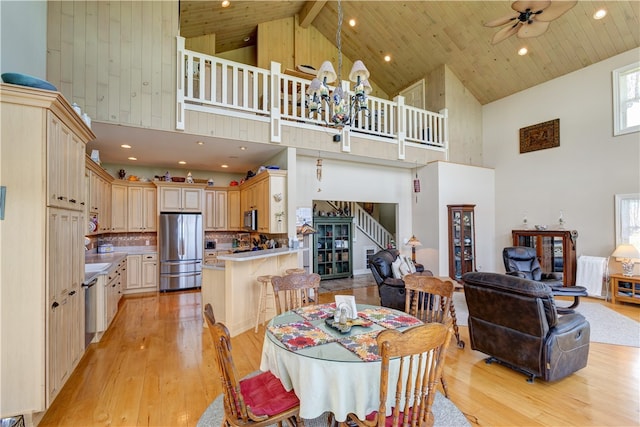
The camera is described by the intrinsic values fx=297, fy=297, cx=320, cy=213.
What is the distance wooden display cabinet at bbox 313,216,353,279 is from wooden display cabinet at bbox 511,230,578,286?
13.7 ft

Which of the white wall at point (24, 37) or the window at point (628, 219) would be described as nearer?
the white wall at point (24, 37)

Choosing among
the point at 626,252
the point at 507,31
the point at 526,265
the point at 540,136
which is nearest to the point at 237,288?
the point at 526,265

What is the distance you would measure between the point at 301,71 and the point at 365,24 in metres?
1.90

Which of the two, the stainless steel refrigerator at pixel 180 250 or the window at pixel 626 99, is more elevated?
the window at pixel 626 99

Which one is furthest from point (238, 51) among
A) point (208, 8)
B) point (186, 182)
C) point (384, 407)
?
point (384, 407)

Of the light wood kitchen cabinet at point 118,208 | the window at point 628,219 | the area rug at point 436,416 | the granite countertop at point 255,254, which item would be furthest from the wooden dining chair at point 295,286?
the window at point 628,219

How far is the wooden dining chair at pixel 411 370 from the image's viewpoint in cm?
132

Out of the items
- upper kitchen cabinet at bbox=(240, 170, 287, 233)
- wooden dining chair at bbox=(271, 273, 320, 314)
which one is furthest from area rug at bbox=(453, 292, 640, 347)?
upper kitchen cabinet at bbox=(240, 170, 287, 233)

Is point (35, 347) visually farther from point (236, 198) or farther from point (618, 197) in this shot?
point (618, 197)

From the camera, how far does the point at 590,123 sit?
19.4 feet

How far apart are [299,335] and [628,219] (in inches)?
267

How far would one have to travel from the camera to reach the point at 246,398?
A: 1.76m

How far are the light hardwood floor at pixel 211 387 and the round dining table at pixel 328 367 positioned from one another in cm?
110

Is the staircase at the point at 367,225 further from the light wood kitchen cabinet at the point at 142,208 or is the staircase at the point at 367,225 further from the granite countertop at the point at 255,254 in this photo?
the light wood kitchen cabinet at the point at 142,208
